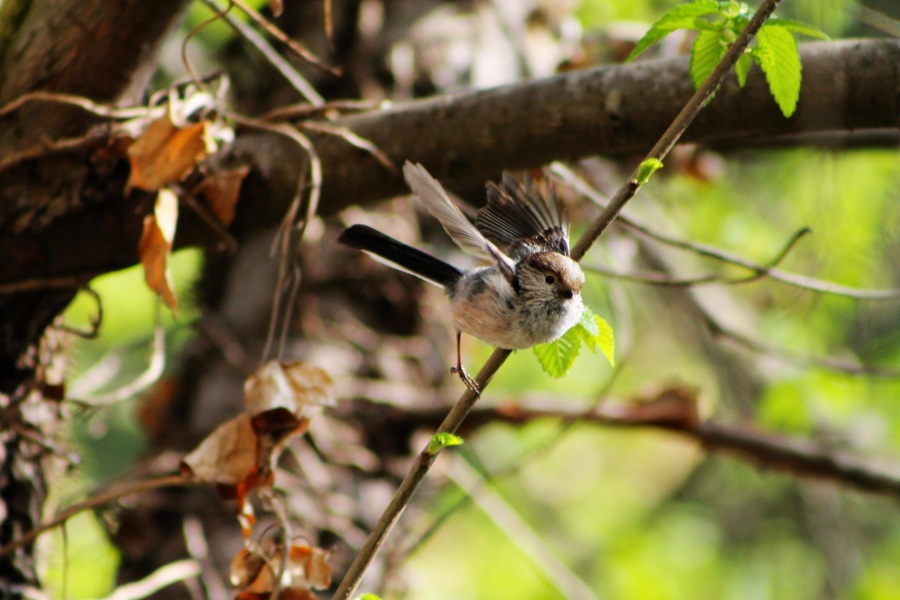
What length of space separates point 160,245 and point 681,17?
1.25 m

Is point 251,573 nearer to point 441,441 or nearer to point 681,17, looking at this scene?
point 441,441

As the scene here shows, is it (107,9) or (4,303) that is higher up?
(107,9)

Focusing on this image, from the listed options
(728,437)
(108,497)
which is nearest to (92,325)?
(108,497)

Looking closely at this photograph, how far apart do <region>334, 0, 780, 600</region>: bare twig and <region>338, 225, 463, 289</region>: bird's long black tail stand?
66cm

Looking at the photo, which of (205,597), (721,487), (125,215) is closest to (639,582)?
(721,487)

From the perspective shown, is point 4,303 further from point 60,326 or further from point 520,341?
point 520,341

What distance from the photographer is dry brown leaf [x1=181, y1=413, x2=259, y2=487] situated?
177 centimetres

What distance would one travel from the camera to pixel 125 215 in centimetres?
204

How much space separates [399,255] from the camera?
2.11 meters

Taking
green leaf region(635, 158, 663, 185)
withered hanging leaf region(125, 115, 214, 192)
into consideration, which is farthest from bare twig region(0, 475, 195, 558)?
green leaf region(635, 158, 663, 185)

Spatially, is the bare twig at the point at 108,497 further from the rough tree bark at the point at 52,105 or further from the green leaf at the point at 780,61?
the green leaf at the point at 780,61

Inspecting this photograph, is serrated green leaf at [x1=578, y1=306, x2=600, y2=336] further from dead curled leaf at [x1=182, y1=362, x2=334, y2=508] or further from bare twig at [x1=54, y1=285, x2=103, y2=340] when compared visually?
bare twig at [x1=54, y1=285, x2=103, y2=340]

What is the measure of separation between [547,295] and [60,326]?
4.41ft

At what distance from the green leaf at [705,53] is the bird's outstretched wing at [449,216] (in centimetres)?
54
